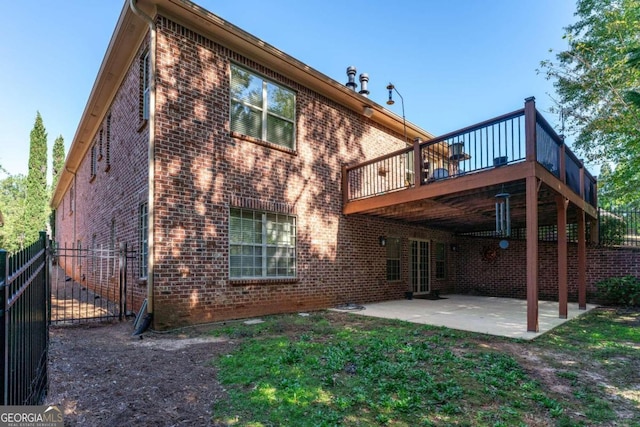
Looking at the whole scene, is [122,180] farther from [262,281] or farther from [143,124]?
[262,281]

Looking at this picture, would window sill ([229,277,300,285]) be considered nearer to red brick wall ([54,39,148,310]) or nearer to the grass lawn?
the grass lawn

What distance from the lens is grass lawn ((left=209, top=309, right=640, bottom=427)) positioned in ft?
9.56

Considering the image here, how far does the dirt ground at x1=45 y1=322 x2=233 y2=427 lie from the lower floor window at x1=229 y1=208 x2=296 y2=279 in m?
2.05

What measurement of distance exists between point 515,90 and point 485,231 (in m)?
9.40

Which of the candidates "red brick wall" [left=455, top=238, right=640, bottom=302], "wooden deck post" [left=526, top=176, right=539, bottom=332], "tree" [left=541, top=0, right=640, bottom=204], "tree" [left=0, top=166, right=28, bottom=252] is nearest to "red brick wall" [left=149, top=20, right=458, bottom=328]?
"wooden deck post" [left=526, top=176, right=539, bottom=332]

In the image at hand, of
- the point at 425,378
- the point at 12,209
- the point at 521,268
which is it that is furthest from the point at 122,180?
the point at 12,209

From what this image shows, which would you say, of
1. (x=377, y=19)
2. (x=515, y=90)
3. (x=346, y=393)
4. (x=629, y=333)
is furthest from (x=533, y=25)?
(x=346, y=393)

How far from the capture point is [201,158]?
6930mm

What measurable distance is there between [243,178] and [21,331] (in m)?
5.55

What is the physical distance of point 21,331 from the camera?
2260 millimetres

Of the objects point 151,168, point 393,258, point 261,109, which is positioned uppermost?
point 261,109

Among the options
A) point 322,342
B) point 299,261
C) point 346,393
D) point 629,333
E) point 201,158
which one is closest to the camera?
point 346,393

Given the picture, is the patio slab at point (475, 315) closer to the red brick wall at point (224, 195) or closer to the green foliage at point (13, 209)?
the red brick wall at point (224, 195)

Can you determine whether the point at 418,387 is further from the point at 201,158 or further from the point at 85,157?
the point at 85,157
